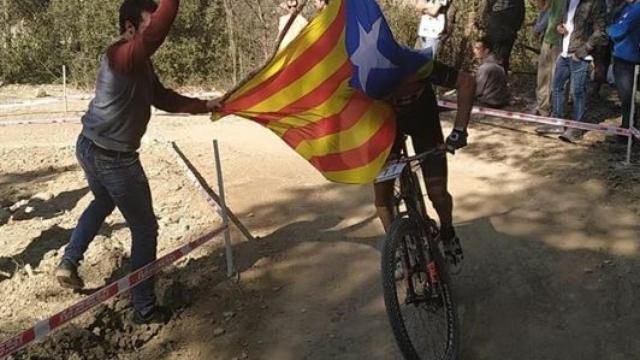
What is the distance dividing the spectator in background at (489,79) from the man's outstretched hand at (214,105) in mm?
5645

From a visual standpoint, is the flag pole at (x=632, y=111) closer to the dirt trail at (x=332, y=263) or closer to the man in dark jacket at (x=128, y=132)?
the dirt trail at (x=332, y=263)

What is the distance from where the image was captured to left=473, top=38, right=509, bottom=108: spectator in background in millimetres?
9469

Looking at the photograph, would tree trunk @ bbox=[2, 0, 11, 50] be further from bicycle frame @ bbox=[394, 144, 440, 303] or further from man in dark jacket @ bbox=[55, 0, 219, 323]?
bicycle frame @ bbox=[394, 144, 440, 303]

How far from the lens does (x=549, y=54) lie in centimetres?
919

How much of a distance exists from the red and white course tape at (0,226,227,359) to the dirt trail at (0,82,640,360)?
0.35 metres

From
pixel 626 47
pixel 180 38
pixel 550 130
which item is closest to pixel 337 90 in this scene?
pixel 626 47

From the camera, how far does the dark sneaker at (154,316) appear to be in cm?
460

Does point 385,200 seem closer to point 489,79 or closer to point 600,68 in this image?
point 489,79

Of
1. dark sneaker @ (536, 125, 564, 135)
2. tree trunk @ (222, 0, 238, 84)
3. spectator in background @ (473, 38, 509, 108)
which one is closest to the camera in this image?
dark sneaker @ (536, 125, 564, 135)

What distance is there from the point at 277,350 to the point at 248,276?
103 cm

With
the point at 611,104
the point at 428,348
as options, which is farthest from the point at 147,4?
the point at 611,104

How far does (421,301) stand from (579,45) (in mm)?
5468

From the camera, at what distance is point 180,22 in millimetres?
13320

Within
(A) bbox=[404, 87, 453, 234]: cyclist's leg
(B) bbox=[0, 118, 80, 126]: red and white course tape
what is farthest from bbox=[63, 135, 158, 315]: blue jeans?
(B) bbox=[0, 118, 80, 126]: red and white course tape
